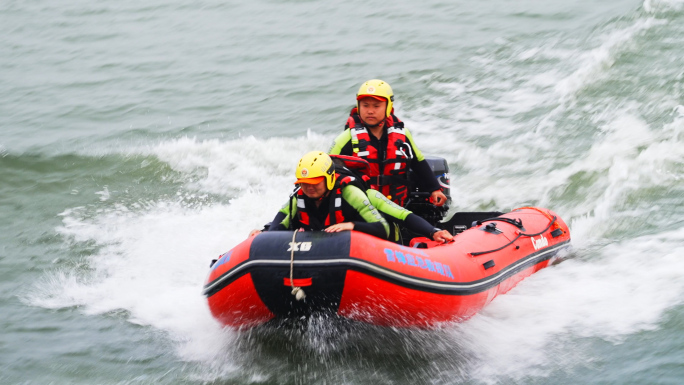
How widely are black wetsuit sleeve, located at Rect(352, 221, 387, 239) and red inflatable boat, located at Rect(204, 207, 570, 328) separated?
0.22 m

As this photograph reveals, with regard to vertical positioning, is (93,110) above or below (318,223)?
above

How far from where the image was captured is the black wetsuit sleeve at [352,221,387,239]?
521cm

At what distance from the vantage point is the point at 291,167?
9.58 meters

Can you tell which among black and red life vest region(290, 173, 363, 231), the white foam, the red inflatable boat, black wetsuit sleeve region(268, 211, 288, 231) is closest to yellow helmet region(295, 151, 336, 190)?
black and red life vest region(290, 173, 363, 231)

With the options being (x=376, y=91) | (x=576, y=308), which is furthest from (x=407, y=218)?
(x=576, y=308)

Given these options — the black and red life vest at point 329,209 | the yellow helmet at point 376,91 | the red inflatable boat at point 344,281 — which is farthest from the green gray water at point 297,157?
the yellow helmet at point 376,91

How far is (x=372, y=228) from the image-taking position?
5.24 m

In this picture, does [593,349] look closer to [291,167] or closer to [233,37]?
[291,167]

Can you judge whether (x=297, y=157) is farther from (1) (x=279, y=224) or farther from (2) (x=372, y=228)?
(2) (x=372, y=228)

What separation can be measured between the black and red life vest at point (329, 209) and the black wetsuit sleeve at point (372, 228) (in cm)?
14

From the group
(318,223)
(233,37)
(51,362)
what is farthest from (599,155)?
(233,37)

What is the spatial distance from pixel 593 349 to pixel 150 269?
3929mm

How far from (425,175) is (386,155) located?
51cm

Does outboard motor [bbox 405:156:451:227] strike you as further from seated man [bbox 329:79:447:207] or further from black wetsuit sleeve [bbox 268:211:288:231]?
black wetsuit sleeve [bbox 268:211:288:231]
